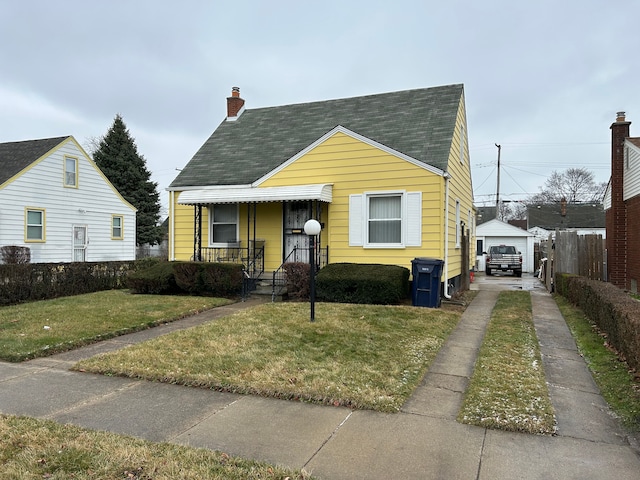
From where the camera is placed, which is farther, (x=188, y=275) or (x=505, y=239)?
(x=505, y=239)

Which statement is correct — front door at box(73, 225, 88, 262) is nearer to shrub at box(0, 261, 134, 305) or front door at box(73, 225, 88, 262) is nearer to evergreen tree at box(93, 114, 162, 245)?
shrub at box(0, 261, 134, 305)

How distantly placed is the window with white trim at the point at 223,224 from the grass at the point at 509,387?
8263mm

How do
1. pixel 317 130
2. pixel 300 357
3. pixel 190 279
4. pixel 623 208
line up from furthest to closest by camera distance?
pixel 623 208 < pixel 317 130 < pixel 190 279 < pixel 300 357

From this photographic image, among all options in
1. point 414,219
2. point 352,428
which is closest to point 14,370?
point 352,428

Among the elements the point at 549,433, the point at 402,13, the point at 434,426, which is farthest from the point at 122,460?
the point at 402,13

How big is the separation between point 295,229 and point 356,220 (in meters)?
2.04

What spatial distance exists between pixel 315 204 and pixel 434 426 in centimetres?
908

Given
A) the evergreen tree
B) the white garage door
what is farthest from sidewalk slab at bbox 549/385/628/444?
the evergreen tree

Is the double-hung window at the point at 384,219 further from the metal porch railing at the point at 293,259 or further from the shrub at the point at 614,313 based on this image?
the shrub at the point at 614,313

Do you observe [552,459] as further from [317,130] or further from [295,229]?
[317,130]

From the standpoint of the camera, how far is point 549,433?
3.88 meters

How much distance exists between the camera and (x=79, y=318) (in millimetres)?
8594

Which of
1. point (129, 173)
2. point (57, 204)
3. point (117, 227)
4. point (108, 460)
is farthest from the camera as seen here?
point (129, 173)

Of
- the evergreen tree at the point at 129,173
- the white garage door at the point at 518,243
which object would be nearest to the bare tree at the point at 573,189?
the white garage door at the point at 518,243
